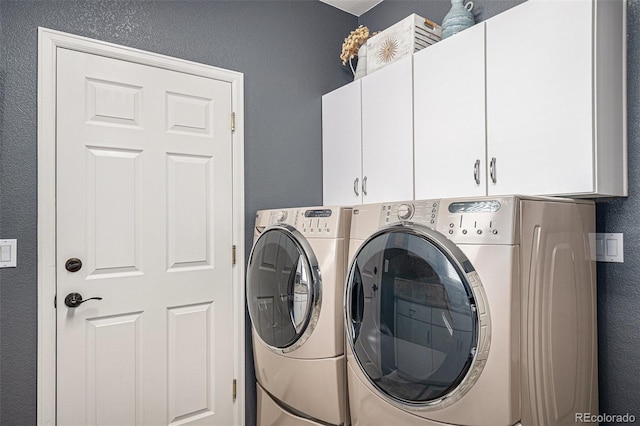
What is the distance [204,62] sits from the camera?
2.23m

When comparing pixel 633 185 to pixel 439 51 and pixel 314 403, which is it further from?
pixel 314 403

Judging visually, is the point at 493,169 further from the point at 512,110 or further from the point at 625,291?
the point at 625,291

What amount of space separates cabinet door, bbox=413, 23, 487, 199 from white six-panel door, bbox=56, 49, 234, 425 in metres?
1.03

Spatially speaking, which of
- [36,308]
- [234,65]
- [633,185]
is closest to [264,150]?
[234,65]

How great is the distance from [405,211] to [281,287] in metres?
0.77

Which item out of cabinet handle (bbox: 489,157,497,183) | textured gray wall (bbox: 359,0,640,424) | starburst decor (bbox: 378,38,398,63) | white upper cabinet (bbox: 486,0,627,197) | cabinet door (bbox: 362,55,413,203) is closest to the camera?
white upper cabinet (bbox: 486,0,627,197)

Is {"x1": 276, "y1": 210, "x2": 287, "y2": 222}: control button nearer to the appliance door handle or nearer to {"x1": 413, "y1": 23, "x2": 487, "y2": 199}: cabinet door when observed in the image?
{"x1": 413, "y1": 23, "x2": 487, "y2": 199}: cabinet door

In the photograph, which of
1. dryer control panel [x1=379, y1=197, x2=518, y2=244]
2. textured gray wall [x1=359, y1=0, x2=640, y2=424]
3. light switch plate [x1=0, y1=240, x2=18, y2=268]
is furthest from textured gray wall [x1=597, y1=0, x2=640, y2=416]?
light switch plate [x1=0, y1=240, x2=18, y2=268]

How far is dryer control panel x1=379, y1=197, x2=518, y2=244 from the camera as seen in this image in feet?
4.04

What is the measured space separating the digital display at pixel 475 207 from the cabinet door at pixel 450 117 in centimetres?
41

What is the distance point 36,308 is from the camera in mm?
1772

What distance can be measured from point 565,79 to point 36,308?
7.31ft

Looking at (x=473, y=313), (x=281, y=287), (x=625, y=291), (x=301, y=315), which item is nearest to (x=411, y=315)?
(x=473, y=313)

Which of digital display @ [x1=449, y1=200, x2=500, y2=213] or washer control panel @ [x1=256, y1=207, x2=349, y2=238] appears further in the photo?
washer control panel @ [x1=256, y1=207, x2=349, y2=238]
